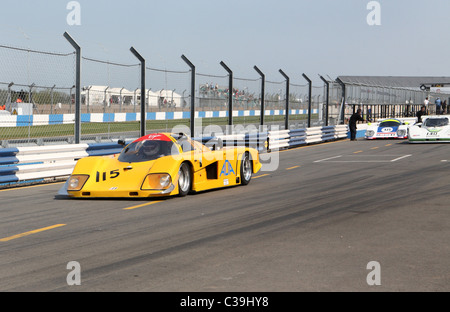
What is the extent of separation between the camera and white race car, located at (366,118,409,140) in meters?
29.2

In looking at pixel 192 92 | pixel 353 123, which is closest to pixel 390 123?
pixel 353 123

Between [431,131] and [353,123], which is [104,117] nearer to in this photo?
[431,131]

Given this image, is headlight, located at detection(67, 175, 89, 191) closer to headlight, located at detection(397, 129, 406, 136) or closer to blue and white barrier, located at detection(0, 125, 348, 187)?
blue and white barrier, located at detection(0, 125, 348, 187)

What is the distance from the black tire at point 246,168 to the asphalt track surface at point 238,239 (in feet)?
0.85

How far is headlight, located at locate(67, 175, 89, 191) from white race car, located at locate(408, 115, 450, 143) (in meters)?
18.1

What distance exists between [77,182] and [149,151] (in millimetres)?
1361

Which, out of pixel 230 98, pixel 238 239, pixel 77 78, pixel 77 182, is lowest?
pixel 238 239

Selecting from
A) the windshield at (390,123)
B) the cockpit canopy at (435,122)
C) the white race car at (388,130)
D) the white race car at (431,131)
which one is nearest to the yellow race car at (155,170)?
the white race car at (431,131)

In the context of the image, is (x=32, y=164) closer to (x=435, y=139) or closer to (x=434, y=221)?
(x=434, y=221)

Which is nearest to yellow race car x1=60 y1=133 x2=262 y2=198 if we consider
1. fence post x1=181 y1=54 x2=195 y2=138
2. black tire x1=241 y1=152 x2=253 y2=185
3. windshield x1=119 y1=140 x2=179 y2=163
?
windshield x1=119 y1=140 x2=179 y2=163

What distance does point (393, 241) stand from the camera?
7.11 meters

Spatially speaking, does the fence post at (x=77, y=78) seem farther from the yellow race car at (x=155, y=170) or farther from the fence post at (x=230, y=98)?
the fence post at (x=230, y=98)

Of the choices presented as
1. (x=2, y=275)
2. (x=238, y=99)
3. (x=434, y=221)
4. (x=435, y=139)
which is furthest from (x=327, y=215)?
(x=435, y=139)

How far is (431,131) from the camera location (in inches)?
1019
